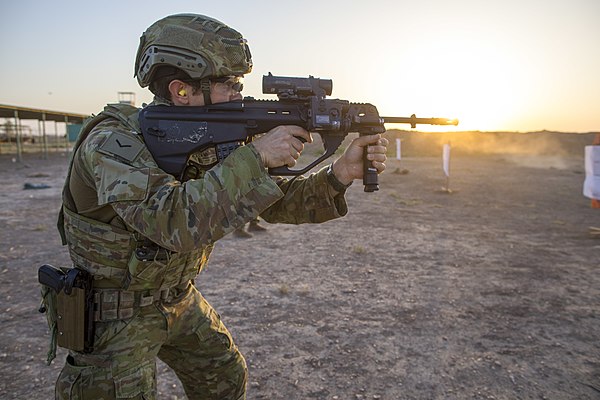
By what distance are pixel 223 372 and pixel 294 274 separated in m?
3.58

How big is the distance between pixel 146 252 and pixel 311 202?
1094 mm

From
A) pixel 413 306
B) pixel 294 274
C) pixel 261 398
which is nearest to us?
pixel 261 398

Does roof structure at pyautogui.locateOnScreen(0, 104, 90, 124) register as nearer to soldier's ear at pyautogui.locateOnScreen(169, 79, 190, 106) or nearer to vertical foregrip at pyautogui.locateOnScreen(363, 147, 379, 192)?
soldier's ear at pyautogui.locateOnScreen(169, 79, 190, 106)

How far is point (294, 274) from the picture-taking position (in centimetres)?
602

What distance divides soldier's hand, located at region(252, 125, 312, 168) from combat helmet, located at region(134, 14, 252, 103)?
0.39 meters

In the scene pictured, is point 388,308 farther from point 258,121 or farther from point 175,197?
point 175,197

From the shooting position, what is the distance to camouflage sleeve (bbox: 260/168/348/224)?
2.69 metres

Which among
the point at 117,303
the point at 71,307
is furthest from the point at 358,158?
the point at 71,307

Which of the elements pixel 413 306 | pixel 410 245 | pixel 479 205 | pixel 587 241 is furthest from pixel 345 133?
pixel 479 205

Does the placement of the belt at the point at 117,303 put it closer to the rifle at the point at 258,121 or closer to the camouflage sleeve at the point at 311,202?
the rifle at the point at 258,121

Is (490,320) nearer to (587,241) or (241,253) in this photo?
(241,253)

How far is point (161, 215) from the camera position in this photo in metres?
Answer: 1.72

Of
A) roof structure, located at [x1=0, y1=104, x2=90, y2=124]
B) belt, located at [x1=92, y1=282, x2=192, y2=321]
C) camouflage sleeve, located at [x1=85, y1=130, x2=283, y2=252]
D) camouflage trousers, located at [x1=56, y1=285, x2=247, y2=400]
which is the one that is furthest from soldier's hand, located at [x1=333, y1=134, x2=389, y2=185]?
roof structure, located at [x1=0, y1=104, x2=90, y2=124]

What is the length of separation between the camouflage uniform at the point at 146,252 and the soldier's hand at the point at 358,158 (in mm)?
778
